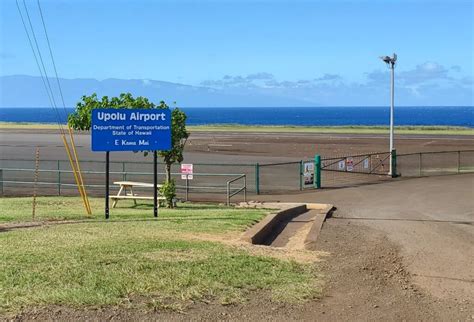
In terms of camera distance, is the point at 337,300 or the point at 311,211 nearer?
the point at 337,300

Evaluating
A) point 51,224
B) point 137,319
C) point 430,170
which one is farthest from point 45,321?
point 430,170

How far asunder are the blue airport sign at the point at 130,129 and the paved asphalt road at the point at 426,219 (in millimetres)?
4792

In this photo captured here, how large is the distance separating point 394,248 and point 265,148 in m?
43.6

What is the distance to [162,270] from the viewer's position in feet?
24.6

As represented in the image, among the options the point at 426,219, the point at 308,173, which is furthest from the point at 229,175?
the point at 426,219

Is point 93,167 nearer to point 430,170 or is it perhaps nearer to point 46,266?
point 430,170

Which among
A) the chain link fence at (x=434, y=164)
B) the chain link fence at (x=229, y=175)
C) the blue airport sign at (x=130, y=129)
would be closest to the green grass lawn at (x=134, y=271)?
the blue airport sign at (x=130, y=129)

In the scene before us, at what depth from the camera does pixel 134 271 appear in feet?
24.3

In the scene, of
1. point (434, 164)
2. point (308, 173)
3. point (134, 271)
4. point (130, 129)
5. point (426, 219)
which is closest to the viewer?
point (134, 271)

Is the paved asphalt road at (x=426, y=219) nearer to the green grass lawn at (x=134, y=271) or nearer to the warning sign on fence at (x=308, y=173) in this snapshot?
the warning sign on fence at (x=308, y=173)

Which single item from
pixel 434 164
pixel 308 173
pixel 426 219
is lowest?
pixel 426 219

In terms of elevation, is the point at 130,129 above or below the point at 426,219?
above

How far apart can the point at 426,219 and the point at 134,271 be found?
9.73 metres

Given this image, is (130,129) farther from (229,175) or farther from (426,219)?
(229,175)
